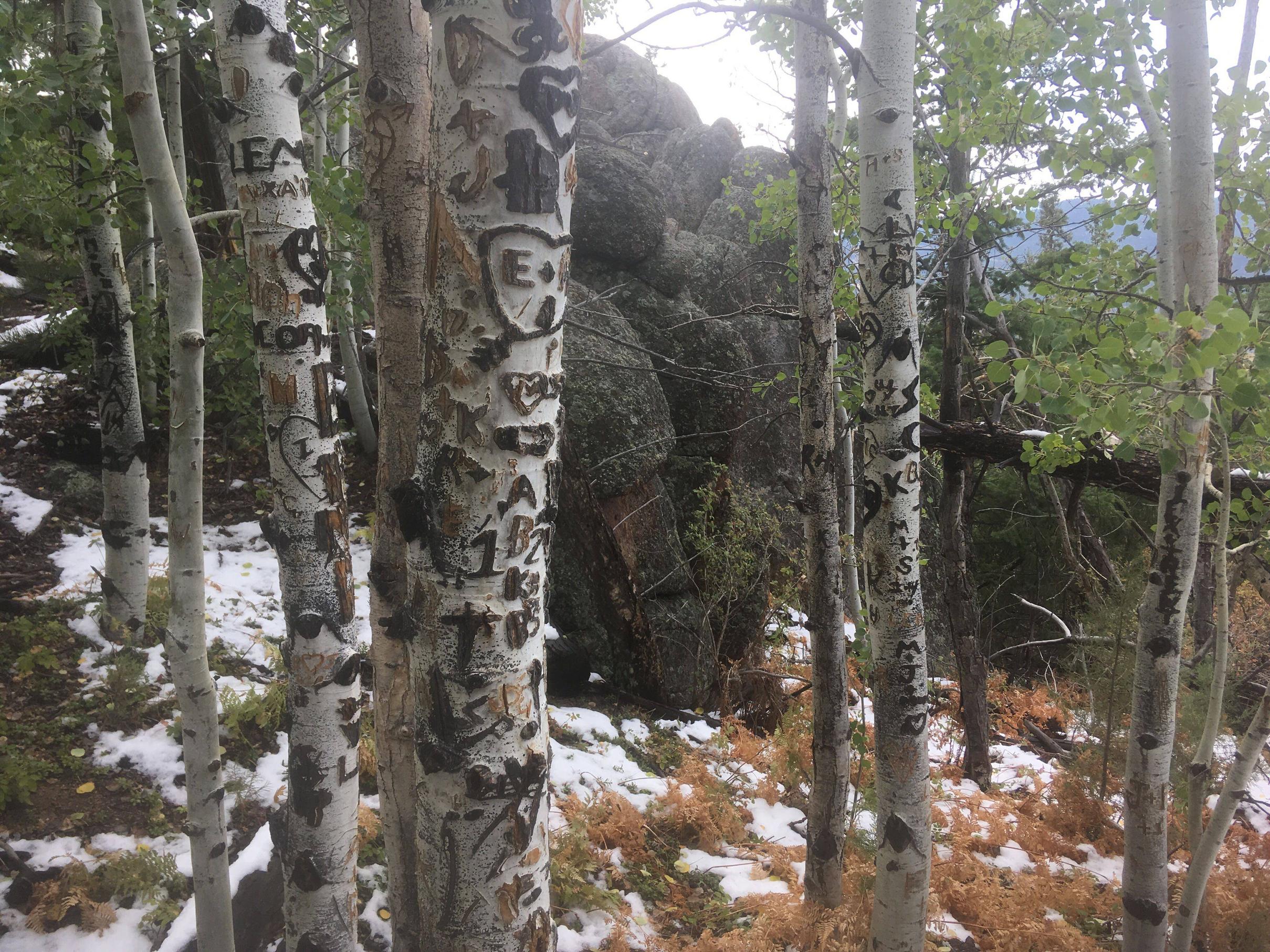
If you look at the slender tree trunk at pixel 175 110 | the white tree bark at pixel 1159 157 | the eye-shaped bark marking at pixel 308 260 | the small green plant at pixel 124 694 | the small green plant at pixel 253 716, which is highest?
the slender tree trunk at pixel 175 110

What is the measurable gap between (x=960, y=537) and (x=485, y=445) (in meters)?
4.82

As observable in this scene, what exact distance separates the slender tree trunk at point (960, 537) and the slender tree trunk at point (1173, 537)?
216 centimetres

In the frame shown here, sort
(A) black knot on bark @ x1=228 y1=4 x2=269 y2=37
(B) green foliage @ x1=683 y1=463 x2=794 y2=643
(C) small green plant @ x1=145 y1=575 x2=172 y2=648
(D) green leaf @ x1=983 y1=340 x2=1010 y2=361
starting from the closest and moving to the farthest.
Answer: (D) green leaf @ x1=983 y1=340 x2=1010 y2=361
(A) black knot on bark @ x1=228 y1=4 x2=269 y2=37
(C) small green plant @ x1=145 y1=575 x2=172 y2=648
(B) green foliage @ x1=683 y1=463 x2=794 y2=643

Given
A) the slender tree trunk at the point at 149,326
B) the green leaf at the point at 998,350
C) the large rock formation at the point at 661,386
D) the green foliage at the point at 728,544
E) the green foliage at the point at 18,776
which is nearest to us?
the green leaf at the point at 998,350

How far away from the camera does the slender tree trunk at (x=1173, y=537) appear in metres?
2.35

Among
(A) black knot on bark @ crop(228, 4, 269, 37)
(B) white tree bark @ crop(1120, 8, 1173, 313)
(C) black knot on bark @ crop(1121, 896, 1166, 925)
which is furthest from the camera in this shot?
(B) white tree bark @ crop(1120, 8, 1173, 313)

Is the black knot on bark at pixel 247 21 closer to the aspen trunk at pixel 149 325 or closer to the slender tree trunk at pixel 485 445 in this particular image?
the slender tree trunk at pixel 485 445

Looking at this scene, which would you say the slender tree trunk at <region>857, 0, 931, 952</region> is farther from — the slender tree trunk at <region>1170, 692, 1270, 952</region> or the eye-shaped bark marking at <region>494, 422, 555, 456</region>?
the eye-shaped bark marking at <region>494, 422, 555, 456</region>

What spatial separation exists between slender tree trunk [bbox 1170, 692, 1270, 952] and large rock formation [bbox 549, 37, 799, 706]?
2089 mm

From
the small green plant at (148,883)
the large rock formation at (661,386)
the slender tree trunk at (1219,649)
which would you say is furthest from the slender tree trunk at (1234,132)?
the small green plant at (148,883)

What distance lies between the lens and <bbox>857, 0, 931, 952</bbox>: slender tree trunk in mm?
2326

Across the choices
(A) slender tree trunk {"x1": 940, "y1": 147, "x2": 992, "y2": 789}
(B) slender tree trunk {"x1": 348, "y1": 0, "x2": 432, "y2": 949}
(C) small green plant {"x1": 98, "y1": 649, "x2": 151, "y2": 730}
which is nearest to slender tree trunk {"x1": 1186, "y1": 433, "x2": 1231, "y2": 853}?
(A) slender tree trunk {"x1": 940, "y1": 147, "x2": 992, "y2": 789}

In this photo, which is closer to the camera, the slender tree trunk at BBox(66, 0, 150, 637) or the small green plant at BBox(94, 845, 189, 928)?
the small green plant at BBox(94, 845, 189, 928)

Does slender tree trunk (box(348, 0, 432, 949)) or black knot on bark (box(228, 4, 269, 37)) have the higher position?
black knot on bark (box(228, 4, 269, 37))
